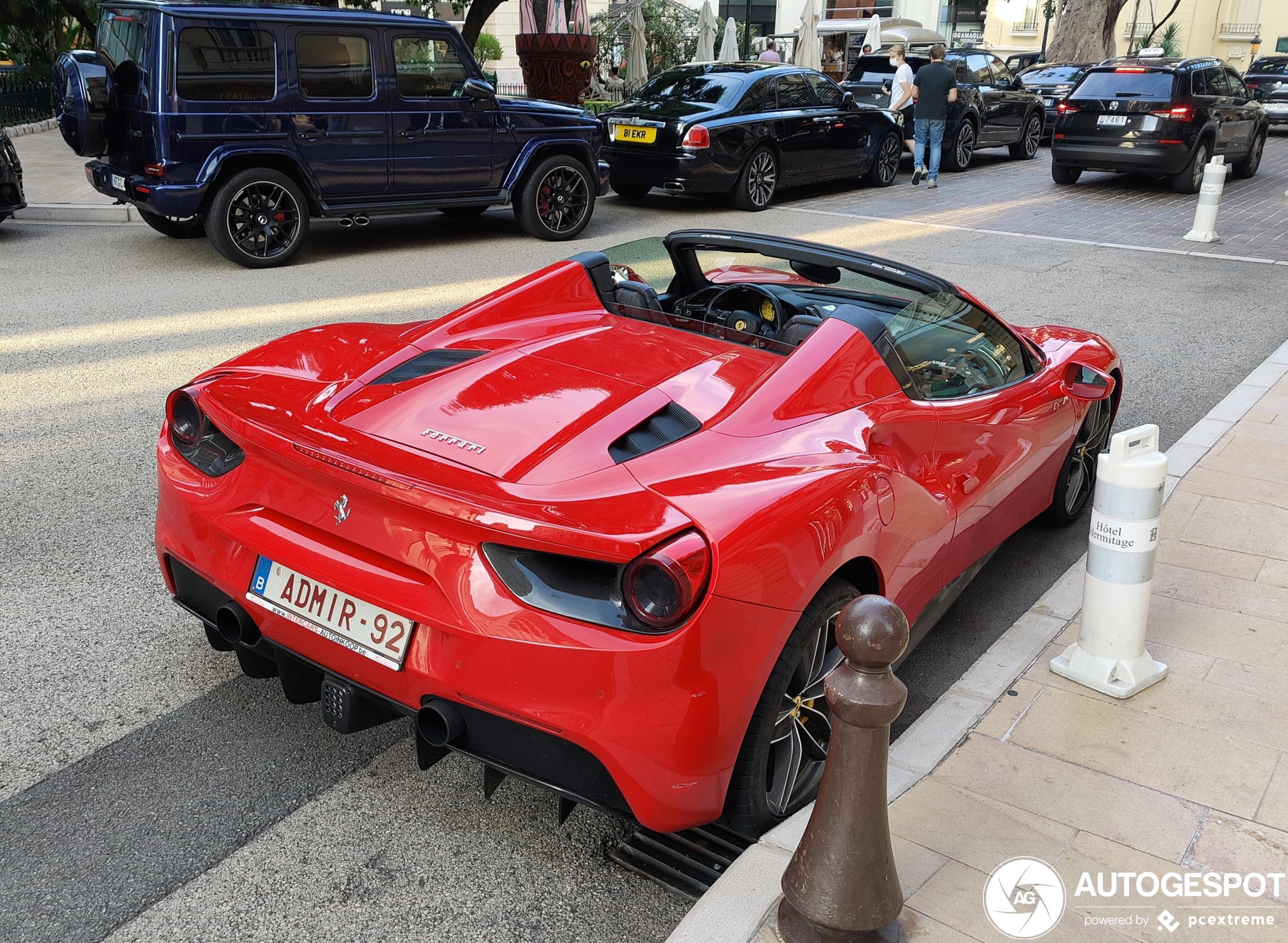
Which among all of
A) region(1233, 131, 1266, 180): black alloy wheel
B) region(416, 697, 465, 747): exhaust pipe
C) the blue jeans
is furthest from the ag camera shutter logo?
region(1233, 131, 1266, 180): black alloy wheel

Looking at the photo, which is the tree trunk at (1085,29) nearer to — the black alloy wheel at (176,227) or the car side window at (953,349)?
the black alloy wheel at (176,227)

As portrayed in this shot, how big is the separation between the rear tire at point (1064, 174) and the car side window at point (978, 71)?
8.20 feet

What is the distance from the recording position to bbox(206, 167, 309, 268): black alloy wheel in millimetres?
9422

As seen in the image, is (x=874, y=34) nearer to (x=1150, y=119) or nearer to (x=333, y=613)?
(x=1150, y=119)

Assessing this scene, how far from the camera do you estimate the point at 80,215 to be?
11.7 m

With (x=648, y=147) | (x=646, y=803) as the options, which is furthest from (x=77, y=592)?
(x=648, y=147)

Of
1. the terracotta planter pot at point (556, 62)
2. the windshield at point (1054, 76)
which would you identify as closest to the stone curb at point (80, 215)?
the terracotta planter pot at point (556, 62)

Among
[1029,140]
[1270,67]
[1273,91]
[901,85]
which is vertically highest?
[1270,67]

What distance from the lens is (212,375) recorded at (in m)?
3.25

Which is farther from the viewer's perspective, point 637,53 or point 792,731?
point 637,53

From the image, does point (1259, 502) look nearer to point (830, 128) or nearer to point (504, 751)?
point (504, 751)

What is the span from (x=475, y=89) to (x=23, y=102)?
13.9 meters

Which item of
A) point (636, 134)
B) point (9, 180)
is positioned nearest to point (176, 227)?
point (9, 180)

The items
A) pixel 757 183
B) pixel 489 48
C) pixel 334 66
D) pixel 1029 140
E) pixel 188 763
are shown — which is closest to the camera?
pixel 188 763
